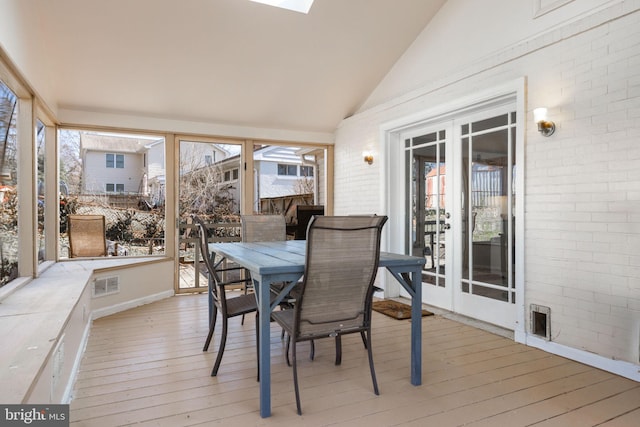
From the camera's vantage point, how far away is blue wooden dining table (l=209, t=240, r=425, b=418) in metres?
2.08

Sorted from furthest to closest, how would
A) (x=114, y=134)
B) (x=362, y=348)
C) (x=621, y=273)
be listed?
(x=114, y=134) → (x=362, y=348) → (x=621, y=273)

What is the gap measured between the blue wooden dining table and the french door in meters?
1.37

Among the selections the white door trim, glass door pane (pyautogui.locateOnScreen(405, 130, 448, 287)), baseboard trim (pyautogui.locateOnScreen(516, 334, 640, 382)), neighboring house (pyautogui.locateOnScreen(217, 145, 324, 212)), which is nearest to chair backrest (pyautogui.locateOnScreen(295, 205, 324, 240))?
neighboring house (pyautogui.locateOnScreen(217, 145, 324, 212))

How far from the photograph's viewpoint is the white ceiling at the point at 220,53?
3479 millimetres

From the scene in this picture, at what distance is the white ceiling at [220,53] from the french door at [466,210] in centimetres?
117

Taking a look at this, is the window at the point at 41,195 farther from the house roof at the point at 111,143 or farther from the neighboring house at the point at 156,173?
the neighboring house at the point at 156,173

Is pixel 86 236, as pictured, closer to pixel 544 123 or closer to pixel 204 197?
pixel 204 197

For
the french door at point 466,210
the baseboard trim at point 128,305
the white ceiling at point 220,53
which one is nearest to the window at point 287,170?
the white ceiling at point 220,53

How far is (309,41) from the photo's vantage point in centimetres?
412

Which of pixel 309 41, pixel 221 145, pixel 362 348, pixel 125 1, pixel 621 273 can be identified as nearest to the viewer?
pixel 621 273

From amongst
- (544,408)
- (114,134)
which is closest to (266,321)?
(544,408)

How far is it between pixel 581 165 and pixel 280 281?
7.57 feet

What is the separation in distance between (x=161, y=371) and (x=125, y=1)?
3.02 metres

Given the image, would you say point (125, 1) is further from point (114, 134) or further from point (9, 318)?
point (9, 318)
